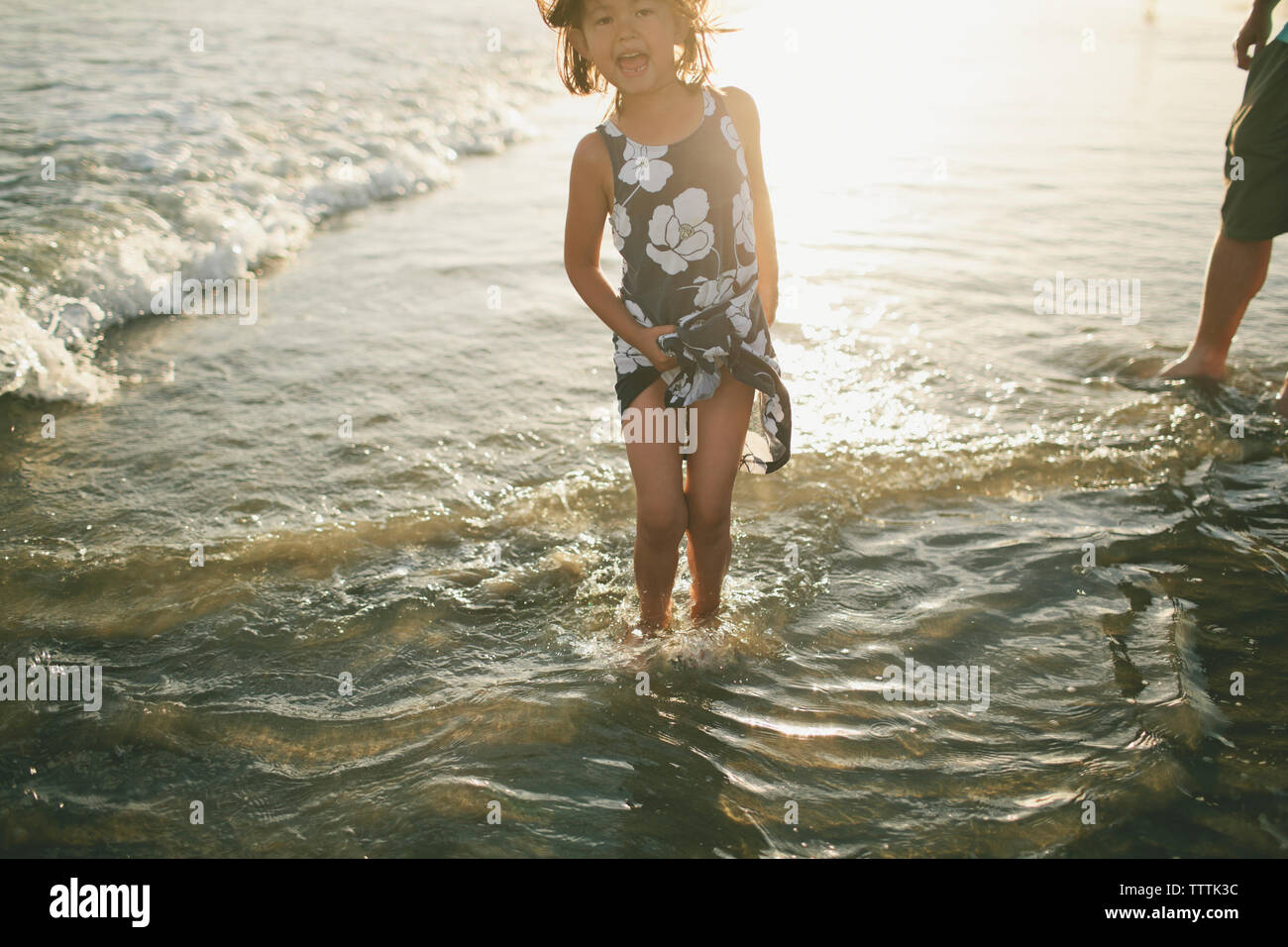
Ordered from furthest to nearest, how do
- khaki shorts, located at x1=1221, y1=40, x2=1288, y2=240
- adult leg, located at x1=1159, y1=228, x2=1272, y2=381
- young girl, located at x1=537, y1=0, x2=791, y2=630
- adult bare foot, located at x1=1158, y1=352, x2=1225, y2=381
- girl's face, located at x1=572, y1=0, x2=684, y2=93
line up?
adult bare foot, located at x1=1158, y1=352, x2=1225, y2=381 < adult leg, located at x1=1159, y1=228, x2=1272, y2=381 < khaki shorts, located at x1=1221, y1=40, x2=1288, y2=240 < young girl, located at x1=537, y1=0, x2=791, y2=630 < girl's face, located at x1=572, y1=0, x2=684, y2=93

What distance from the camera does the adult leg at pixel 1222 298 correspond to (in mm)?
4996

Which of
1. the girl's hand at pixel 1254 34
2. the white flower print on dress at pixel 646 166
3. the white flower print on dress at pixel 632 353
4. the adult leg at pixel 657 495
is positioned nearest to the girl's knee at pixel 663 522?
the adult leg at pixel 657 495

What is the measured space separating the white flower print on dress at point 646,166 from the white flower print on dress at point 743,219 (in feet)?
0.76

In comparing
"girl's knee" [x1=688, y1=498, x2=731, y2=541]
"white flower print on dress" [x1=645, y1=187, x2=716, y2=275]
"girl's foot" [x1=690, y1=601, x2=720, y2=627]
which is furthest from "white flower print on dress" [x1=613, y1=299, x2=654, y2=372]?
"girl's foot" [x1=690, y1=601, x2=720, y2=627]

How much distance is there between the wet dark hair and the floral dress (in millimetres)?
88

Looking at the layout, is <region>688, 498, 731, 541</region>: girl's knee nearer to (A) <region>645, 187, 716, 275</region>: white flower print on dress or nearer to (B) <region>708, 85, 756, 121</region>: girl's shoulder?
(A) <region>645, 187, 716, 275</region>: white flower print on dress

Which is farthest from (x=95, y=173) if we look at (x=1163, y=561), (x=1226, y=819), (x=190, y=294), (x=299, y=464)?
(x=1226, y=819)

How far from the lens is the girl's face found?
2855 mm

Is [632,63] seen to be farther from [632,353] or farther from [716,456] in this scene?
[716,456]

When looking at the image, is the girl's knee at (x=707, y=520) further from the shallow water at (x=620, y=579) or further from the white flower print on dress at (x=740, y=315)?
the white flower print on dress at (x=740, y=315)

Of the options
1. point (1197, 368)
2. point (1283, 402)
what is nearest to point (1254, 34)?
point (1197, 368)

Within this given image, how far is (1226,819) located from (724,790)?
1.25m

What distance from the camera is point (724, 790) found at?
2.73 m

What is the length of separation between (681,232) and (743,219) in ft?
0.68
